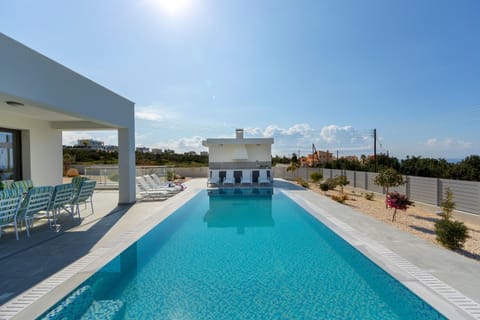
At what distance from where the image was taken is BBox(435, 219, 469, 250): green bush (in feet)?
16.0

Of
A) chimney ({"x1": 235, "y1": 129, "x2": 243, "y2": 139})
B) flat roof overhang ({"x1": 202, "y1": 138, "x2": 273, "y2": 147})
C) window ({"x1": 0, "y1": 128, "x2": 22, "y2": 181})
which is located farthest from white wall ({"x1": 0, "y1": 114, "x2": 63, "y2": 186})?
chimney ({"x1": 235, "y1": 129, "x2": 243, "y2": 139})

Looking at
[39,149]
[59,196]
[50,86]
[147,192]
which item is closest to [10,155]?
[39,149]

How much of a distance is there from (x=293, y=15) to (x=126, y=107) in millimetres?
7741

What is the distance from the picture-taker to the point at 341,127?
2680cm

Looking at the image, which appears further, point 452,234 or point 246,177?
point 246,177

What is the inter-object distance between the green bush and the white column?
9.37 m

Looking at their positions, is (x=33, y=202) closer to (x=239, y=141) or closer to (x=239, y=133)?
(x=239, y=141)

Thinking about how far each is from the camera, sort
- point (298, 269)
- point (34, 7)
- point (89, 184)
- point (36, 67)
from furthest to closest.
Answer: point (89, 184) < point (34, 7) < point (36, 67) < point (298, 269)

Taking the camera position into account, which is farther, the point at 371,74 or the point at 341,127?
the point at 341,127

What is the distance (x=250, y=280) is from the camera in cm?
396

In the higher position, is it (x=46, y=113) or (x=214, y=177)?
(x=46, y=113)

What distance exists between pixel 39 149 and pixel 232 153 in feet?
39.8

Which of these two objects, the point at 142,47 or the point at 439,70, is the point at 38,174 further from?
the point at 439,70

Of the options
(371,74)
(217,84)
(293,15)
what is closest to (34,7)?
(217,84)
